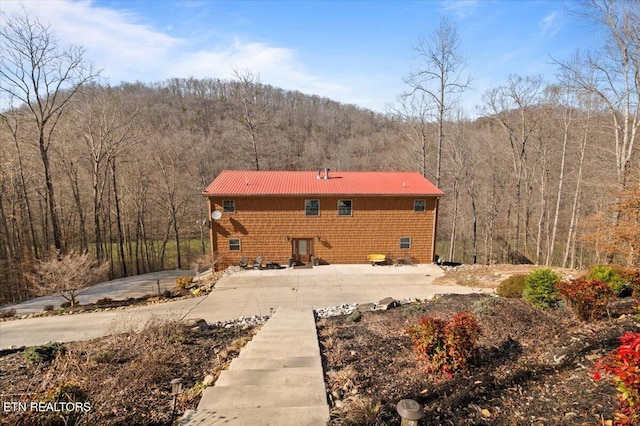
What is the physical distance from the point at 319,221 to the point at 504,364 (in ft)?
40.2

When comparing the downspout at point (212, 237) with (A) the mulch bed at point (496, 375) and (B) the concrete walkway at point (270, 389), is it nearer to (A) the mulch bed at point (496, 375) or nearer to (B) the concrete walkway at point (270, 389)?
(B) the concrete walkway at point (270, 389)

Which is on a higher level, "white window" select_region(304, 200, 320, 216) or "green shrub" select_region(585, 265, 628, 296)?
"white window" select_region(304, 200, 320, 216)

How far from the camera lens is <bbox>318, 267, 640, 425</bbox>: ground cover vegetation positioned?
325 cm

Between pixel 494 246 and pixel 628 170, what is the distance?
16.7 meters

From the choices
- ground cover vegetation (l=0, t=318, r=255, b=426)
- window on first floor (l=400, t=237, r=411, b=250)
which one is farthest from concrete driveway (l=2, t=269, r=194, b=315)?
window on first floor (l=400, t=237, r=411, b=250)

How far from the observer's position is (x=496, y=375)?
4195mm

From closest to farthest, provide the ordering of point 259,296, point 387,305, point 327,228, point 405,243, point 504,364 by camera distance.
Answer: point 504,364 → point 387,305 → point 259,296 → point 327,228 → point 405,243

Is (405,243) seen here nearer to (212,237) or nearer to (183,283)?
(212,237)

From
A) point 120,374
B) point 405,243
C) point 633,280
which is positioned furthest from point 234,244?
point 633,280

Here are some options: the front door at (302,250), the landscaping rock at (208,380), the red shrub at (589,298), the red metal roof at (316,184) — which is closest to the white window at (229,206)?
the red metal roof at (316,184)

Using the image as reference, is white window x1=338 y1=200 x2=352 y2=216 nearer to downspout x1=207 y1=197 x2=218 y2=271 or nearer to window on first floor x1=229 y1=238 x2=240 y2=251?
window on first floor x1=229 y1=238 x2=240 y2=251

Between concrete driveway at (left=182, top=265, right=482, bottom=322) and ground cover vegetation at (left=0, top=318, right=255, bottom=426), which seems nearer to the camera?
ground cover vegetation at (left=0, top=318, right=255, bottom=426)

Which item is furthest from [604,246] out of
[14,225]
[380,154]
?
[380,154]

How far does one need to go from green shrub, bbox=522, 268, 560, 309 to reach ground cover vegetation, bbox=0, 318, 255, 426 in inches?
269
